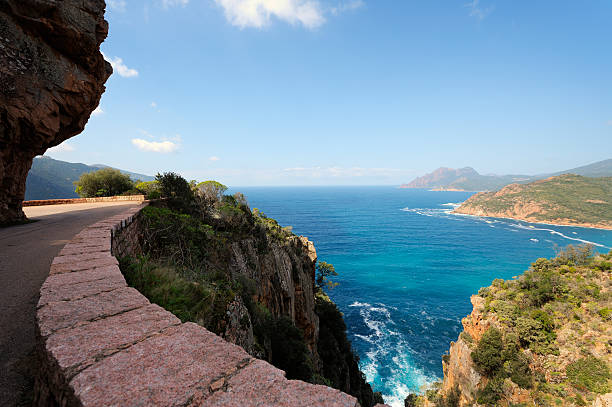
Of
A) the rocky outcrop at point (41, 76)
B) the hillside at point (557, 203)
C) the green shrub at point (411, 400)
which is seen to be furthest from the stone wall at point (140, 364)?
the hillside at point (557, 203)

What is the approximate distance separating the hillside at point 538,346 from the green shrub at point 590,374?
1.6 inches

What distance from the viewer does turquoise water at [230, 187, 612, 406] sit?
1034 inches

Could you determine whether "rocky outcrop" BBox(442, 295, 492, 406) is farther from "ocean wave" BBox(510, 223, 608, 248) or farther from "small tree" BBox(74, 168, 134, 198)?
"ocean wave" BBox(510, 223, 608, 248)

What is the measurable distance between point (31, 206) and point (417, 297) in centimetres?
4407

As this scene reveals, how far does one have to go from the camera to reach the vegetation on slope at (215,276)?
4.02 m

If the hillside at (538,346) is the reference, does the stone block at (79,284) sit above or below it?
above

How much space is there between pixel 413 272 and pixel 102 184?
160 feet

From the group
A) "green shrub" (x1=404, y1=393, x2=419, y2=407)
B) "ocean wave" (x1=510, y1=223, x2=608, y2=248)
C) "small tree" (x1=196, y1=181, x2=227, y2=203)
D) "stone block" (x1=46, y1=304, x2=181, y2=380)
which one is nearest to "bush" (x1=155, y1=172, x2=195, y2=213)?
"small tree" (x1=196, y1=181, x2=227, y2=203)

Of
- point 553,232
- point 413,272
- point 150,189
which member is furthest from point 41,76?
point 553,232

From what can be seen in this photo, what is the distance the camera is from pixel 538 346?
667 inches

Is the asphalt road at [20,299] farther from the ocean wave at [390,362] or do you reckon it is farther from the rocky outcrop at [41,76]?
the ocean wave at [390,362]

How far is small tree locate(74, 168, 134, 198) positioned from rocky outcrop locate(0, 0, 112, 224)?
558 inches

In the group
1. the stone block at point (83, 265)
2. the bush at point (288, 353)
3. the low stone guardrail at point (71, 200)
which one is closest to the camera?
the stone block at point (83, 265)

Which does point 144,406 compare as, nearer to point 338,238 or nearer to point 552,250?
point 338,238
